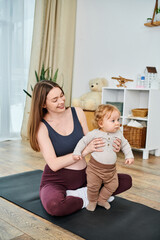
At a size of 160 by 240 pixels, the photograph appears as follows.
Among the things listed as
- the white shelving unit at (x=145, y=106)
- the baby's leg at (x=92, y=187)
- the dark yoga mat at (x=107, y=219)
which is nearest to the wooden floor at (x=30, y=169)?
Answer: the dark yoga mat at (x=107, y=219)

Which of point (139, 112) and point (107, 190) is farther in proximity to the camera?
point (139, 112)

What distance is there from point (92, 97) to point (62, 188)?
2.13 m

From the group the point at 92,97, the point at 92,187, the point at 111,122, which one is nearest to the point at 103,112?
the point at 111,122

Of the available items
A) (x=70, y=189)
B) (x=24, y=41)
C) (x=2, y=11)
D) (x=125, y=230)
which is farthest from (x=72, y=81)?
(x=125, y=230)

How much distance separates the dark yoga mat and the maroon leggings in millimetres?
54

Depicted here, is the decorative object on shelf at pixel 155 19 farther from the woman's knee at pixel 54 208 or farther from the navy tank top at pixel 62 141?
the woman's knee at pixel 54 208

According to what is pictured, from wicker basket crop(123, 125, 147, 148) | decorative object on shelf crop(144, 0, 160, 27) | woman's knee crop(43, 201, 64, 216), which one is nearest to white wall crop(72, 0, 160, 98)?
decorative object on shelf crop(144, 0, 160, 27)

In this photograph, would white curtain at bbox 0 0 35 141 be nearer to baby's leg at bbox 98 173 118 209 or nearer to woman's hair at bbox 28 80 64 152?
woman's hair at bbox 28 80 64 152

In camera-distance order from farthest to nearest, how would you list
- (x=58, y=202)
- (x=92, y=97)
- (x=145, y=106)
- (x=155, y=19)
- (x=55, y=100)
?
(x=92, y=97)
(x=145, y=106)
(x=155, y=19)
(x=55, y=100)
(x=58, y=202)

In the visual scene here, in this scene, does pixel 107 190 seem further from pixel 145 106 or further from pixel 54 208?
pixel 145 106

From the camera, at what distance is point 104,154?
1585 millimetres

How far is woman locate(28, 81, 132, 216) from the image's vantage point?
1.59 meters

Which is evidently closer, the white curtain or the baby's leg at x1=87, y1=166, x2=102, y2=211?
the baby's leg at x1=87, y1=166, x2=102, y2=211

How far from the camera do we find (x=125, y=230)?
1450 millimetres
